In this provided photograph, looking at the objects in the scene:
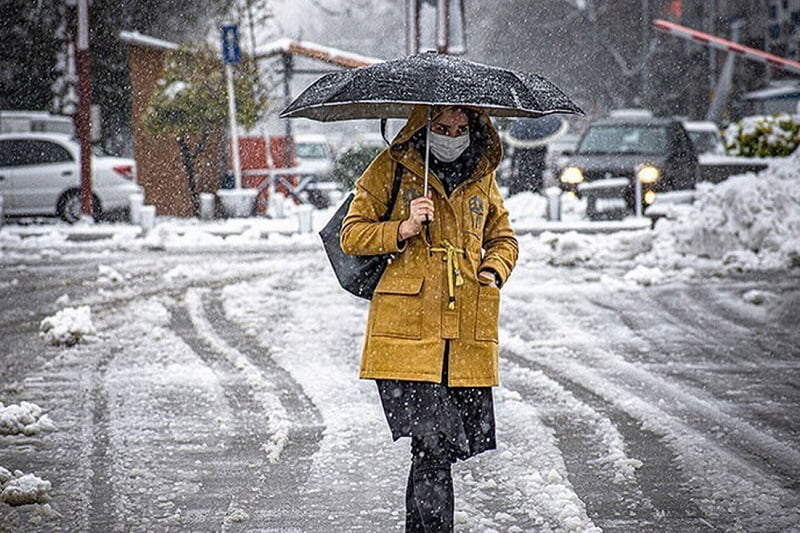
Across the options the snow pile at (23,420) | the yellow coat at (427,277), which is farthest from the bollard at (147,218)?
the yellow coat at (427,277)

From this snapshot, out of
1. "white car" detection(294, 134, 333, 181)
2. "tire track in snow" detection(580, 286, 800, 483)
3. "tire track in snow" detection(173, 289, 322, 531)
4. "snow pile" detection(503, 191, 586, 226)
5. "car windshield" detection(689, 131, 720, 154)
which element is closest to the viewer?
"tire track in snow" detection(173, 289, 322, 531)

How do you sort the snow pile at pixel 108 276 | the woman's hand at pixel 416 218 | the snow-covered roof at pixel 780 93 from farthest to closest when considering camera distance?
the snow-covered roof at pixel 780 93 < the snow pile at pixel 108 276 < the woman's hand at pixel 416 218

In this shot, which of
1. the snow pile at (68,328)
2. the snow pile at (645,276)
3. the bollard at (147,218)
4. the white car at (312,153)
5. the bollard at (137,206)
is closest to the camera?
the snow pile at (68,328)

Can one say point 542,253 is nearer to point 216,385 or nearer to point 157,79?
point 216,385

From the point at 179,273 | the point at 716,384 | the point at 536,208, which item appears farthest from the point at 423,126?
the point at 536,208

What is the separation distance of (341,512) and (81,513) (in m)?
1.09

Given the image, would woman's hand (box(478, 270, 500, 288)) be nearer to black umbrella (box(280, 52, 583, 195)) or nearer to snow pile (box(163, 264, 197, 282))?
black umbrella (box(280, 52, 583, 195))

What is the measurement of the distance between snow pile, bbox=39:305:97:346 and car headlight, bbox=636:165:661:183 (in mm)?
10449

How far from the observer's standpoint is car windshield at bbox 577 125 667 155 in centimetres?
1886

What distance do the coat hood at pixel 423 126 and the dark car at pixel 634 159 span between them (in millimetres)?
14122

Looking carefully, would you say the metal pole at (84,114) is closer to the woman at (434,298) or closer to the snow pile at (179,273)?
the snow pile at (179,273)

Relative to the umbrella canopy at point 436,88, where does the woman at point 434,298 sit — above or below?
below

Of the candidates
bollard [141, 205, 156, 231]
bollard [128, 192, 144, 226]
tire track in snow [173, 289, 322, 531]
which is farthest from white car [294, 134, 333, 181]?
tire track in snow [173, 289, 322, 531]

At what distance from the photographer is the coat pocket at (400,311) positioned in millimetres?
4133
